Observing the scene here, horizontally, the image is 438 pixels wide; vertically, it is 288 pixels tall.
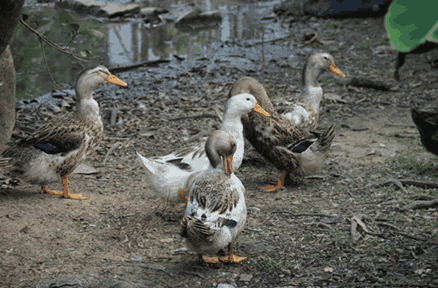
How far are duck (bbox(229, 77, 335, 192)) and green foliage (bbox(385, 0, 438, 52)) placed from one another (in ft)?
14.2

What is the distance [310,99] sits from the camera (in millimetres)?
6789

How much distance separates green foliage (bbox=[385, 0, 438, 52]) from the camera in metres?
1.04

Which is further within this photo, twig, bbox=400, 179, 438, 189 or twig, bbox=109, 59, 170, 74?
twig, bbox=109, 59, 170, 74

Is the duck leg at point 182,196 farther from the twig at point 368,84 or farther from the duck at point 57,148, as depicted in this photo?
the twig at point 368,84

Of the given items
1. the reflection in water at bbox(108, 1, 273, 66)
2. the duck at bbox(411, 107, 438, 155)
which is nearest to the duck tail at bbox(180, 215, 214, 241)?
the duck at bbox(411, 107, 438, 155)

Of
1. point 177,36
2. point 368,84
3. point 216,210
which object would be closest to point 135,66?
point 177,36

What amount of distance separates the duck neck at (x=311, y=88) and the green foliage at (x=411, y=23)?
577 centimetres

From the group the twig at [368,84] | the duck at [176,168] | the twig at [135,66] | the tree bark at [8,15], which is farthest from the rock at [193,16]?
the tree bark at [8,15]

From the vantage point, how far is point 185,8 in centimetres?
1475

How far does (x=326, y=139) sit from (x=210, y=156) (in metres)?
1.91

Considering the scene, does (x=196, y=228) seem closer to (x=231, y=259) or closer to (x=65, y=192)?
(x=231, y=259)

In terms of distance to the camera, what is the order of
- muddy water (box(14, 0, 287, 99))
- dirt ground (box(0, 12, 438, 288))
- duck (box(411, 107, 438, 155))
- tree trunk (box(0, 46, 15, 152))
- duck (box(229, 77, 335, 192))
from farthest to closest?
muddy water (box(14, 0, 287, 99))
tree trunk (box(0, 46, 15, 152))
duck (box(229, 77, 335, 192))
duck (box(411, 107, 438, 155))
dirt ground (box(0, 12, 438, 288))

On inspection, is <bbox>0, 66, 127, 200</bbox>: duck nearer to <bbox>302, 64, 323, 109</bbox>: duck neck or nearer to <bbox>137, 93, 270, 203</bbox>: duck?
<bbox>137, 93, 270, 203</bbox>: duck

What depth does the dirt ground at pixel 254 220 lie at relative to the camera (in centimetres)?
364
